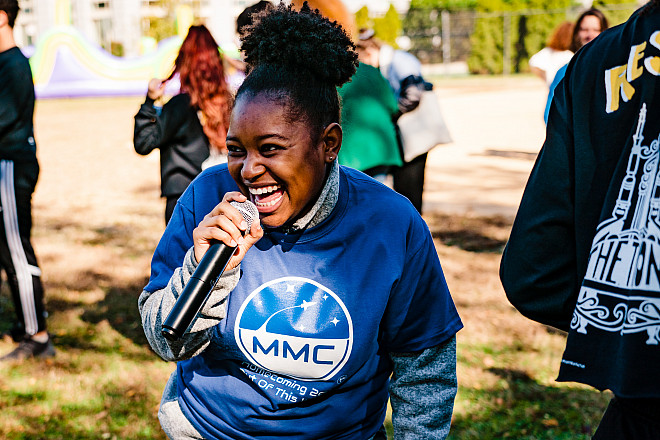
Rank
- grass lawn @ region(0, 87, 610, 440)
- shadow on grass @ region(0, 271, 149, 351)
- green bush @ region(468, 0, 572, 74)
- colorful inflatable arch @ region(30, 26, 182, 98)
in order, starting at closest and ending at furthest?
grass lawn @ region(0, 87, 610, 440) < shadow on grass @ region(0, 271, 149, 351) < colorful inflatable arch @ region(30, 26, 182, 98) < green bush @ region(468, 0, 572, 74)

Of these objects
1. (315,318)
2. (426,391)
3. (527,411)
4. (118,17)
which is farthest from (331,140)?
(118,17)

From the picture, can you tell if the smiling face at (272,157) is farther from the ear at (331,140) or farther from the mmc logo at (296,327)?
the mmc logo at (296,327)

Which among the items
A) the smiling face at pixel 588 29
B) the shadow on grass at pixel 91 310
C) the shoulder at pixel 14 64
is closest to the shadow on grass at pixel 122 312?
the shadow on grass at pixel 91 310

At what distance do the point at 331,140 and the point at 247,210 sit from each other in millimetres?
404

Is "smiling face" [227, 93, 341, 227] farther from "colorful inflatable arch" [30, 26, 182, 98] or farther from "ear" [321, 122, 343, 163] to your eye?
"colorful inflatable arch" [30, 26, 182, 98]

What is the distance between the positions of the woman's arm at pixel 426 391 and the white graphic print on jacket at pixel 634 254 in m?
0.61

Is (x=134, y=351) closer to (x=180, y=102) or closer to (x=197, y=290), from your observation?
(x=180, y=102)

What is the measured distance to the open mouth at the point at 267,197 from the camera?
1.92 meters

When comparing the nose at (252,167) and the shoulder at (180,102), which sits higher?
the nose at (252,167)

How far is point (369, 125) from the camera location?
413 centimetres

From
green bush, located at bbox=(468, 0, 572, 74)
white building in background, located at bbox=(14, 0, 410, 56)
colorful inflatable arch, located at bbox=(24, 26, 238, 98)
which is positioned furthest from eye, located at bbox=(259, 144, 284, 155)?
white building in background, located at bbox=(14, 0, 410, 56)

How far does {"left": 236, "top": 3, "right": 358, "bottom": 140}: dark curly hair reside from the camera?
195 centimetres

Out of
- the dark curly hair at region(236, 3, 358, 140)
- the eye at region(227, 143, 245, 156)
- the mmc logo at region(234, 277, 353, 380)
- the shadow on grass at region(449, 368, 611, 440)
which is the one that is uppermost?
the dark curly hair at region(236, 3, 358, 140)

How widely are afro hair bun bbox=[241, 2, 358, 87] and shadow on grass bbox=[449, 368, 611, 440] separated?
254 centimetres
